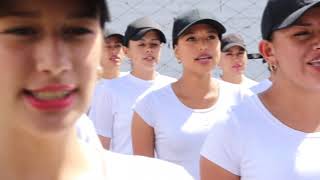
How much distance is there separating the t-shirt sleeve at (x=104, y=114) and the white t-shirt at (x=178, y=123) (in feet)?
2.56

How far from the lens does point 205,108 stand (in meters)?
2.70

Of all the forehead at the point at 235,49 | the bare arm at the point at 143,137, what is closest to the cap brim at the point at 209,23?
the bare arm at the point at 143,137

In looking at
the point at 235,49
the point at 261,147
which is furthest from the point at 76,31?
the point at 235,49

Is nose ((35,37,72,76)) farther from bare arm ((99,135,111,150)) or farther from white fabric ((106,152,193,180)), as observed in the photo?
bare arm ((99,135,111,150))

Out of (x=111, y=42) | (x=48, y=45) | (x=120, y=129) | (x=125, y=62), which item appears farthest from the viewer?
(x=125, y=62)

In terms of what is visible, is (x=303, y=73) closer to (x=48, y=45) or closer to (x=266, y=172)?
(x=266, y=172)

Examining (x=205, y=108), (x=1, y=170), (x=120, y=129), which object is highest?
(x=1, y=170)

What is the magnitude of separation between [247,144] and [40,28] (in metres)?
0.88

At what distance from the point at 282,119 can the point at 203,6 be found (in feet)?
12.8

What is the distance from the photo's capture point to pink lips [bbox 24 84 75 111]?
93cm

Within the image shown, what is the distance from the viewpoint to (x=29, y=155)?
1.00 metres

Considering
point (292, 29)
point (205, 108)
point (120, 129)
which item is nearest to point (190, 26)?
point (205, 108)

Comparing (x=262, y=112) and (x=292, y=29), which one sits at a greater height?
(x=292, y=29)

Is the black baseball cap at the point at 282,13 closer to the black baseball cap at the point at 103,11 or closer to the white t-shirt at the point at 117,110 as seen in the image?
the black baseball cap at the point at 103,11
